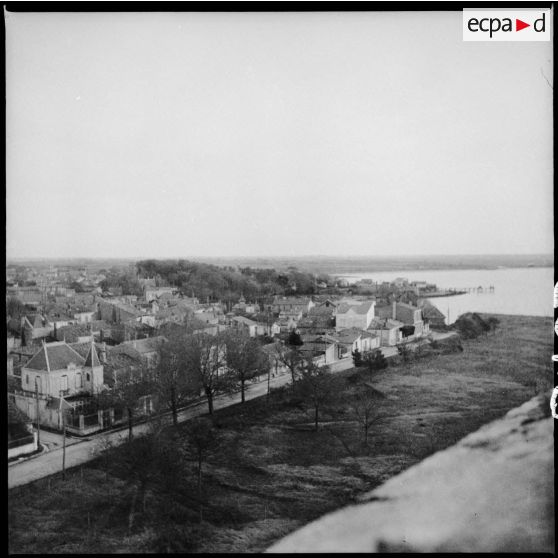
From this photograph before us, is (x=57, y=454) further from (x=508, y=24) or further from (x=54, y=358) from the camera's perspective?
(x=508, y=24)

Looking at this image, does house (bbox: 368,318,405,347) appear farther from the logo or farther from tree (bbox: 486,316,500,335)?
the logo

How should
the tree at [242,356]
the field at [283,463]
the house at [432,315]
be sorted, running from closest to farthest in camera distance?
the field at [283,463] < the tree at [242,356] < the house at [432,315]

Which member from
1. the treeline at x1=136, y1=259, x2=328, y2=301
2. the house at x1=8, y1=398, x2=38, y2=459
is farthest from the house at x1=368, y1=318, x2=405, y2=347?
the house at x1=8, y1=398, x2=38, y2=459

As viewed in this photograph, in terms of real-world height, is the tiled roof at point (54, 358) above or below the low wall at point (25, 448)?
above

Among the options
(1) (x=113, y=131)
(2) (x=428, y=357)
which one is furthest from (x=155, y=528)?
(1) (x=113, y=131)

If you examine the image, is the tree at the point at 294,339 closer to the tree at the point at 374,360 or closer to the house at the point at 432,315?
the tree at the point at 374,360

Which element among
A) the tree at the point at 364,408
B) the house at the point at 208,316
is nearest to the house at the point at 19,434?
the house at the point at 208,316

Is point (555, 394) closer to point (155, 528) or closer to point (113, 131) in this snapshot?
point (155, 528)
